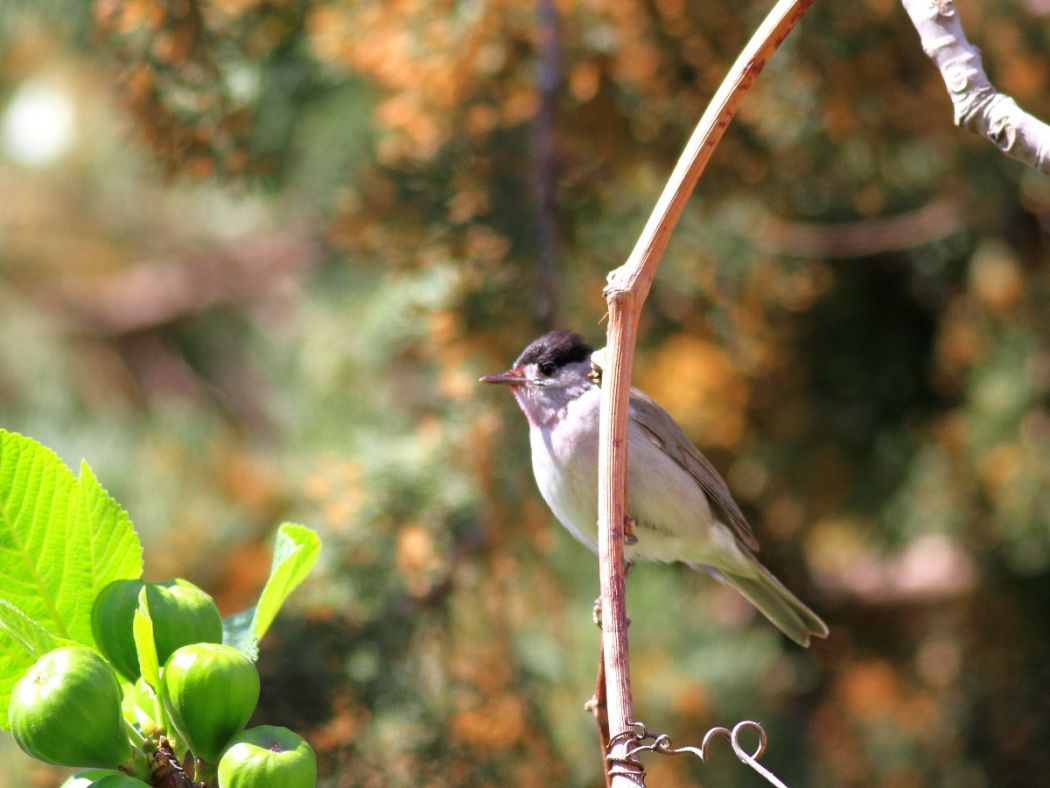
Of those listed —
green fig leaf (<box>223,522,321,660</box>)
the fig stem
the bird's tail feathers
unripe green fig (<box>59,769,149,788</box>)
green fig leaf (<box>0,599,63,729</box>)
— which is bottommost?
the bird's tail feathers

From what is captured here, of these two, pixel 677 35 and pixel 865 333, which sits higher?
pixel 677 35

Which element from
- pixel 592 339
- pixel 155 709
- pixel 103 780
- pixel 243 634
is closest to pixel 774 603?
pixel 592 339

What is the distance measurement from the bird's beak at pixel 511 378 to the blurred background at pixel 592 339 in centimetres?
17

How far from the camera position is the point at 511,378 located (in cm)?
244

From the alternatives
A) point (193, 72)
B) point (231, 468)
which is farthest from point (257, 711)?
point (231, 468)

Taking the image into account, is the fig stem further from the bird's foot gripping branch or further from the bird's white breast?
the bird's white breast

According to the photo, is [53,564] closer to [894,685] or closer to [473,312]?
[473,312]

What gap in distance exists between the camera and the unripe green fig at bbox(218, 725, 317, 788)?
3.46 ft

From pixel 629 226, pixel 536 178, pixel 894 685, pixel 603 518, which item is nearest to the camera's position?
pixel 603 518

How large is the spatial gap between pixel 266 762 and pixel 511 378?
1.43 metres

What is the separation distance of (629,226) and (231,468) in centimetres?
161

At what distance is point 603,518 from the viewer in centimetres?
115

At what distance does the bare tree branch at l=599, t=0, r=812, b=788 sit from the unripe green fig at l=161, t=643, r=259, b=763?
332 mm

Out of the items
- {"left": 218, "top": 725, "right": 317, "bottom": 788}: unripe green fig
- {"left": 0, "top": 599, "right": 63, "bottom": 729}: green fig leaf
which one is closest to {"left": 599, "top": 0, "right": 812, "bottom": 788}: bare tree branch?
{"left": 218, "top": 725, "right": 317, "bottom": 788}: unripe green fig
